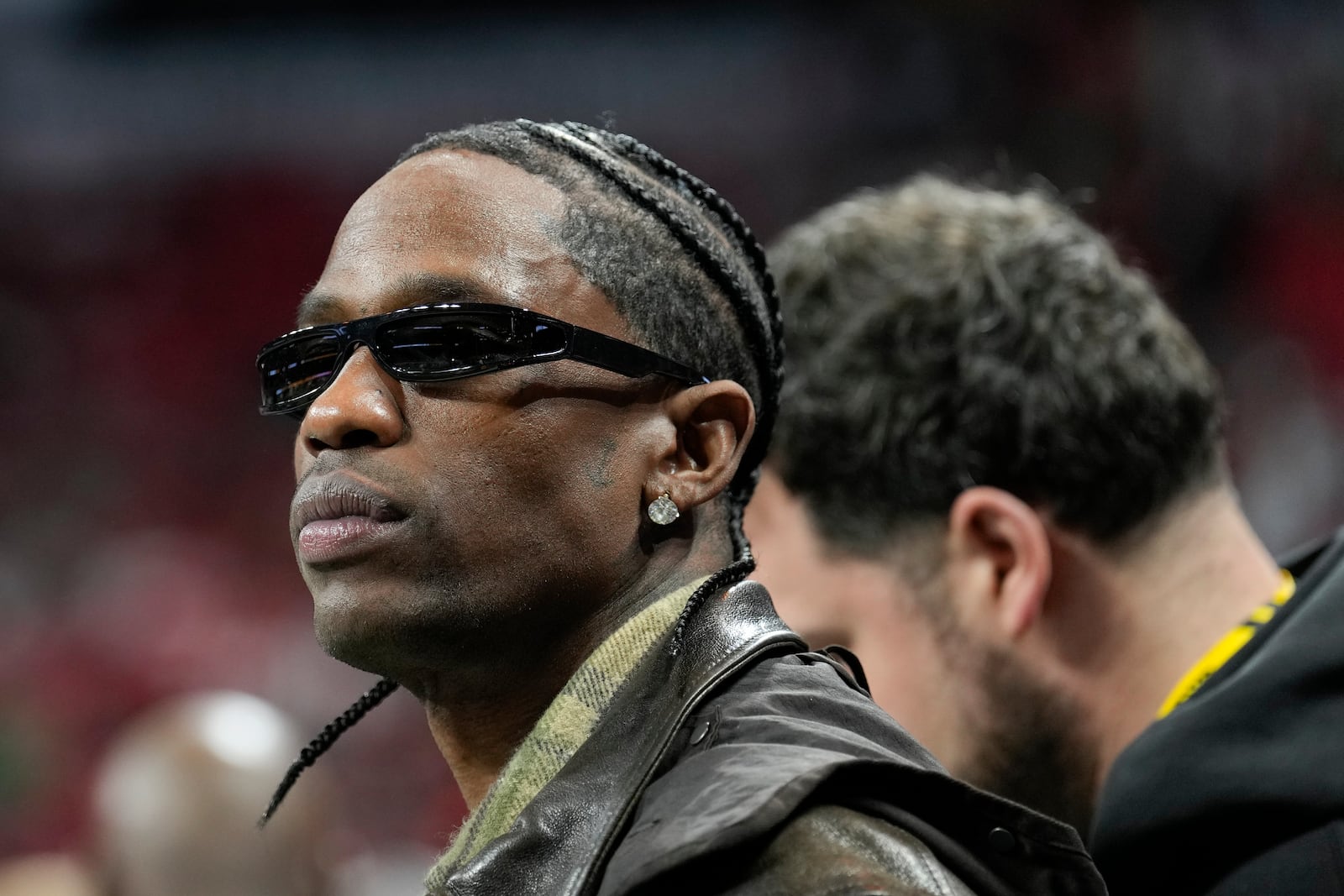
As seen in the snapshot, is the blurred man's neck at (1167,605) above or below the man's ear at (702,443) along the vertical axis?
below

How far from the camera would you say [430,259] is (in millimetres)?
1950

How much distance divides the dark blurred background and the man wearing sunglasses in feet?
21.7

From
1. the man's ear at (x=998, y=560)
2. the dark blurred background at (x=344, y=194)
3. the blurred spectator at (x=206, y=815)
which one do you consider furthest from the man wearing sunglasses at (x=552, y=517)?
the dark blurred background at (x=344, y=194)

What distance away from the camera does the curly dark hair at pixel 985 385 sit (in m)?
3.03

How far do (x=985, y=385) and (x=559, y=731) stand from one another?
4.85 feet

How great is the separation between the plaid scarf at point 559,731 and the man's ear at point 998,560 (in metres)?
1.21

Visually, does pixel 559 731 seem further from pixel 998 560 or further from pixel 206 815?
pixel 206 815

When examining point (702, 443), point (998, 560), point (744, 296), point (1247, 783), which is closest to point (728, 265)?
point (744, 296)

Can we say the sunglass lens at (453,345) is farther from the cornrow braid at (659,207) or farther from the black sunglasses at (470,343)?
the cornrow braid at (659,207)

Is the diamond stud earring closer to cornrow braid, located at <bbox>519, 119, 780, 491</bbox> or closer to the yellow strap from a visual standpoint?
cornrow braid, located at <bbox>519, 119, 780, 491</bbox>

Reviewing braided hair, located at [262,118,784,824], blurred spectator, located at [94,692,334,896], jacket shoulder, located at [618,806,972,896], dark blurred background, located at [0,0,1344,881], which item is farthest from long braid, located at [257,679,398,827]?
dark blurred background, located at [0,0,1344,881]

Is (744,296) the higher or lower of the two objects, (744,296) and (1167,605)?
the higher

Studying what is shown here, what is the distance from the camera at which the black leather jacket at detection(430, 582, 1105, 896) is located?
1.48 meters

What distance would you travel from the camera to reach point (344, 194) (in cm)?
1049
